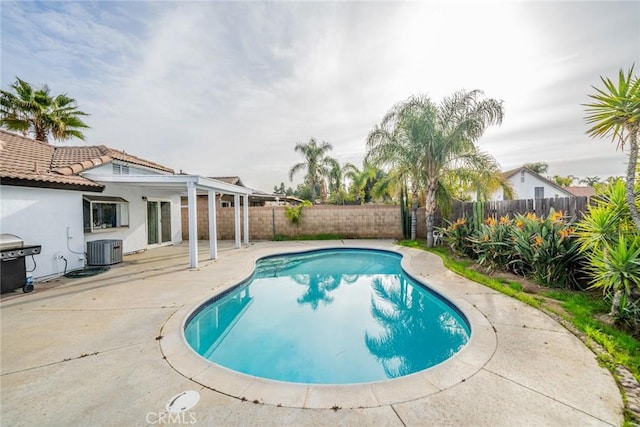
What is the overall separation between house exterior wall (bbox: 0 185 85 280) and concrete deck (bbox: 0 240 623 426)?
258 cm

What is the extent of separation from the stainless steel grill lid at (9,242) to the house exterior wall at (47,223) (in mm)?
713

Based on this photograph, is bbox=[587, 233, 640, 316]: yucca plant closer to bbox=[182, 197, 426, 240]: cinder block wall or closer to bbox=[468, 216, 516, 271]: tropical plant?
bbox=[468, 216, 516, 271]: tropical plant

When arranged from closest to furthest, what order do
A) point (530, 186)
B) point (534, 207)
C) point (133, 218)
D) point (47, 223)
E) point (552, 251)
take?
point (552, 251)
point (47, 223)
point (534, 207)
point (133, 218)
point (530, 186)

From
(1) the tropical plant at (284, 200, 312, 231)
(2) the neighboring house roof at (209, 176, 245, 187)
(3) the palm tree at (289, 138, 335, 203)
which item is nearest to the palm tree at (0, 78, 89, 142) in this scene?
(2) the neighboring house roof at (209, 176, 245, 187)

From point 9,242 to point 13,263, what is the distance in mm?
509

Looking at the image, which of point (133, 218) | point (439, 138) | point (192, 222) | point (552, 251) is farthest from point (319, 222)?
point (552, 251)

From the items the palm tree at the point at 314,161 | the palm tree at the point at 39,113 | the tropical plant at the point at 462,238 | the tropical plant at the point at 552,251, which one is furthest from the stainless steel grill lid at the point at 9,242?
the palm tree at the point at 314,161

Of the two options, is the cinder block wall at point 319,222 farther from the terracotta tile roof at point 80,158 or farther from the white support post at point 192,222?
the white support post at point 192,222

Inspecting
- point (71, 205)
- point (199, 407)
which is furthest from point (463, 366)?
point (71, 205)

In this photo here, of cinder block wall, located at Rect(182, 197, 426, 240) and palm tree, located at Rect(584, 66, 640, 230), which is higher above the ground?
palm tree, located at Rect(584, 66, 640, 230)

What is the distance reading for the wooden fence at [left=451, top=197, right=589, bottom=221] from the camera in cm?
715

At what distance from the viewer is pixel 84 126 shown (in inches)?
607

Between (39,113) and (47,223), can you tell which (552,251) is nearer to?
(47,223)

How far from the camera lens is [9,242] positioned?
5.96 meters
